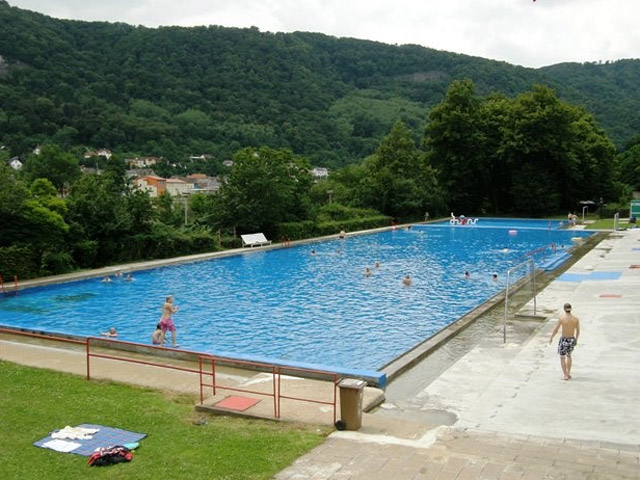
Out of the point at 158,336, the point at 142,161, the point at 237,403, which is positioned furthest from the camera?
the point at 142,161

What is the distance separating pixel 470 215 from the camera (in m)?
61.8

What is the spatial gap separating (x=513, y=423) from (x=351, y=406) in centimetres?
246

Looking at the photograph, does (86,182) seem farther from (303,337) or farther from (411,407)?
(411,407)

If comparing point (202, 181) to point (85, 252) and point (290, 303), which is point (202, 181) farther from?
point (290, 303)

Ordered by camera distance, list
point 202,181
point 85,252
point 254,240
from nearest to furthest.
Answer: point 85,252 → point 254,240 → point 202,181

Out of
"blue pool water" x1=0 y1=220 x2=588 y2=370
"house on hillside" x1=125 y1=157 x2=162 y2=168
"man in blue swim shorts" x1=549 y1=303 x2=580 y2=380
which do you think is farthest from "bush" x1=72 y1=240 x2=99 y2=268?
"house on hillside" x1=125 y1=157 x2=162 y2=168

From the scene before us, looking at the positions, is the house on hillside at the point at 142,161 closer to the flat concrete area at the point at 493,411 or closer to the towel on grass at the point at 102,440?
Result: the flat concrete area at the point at 493,411

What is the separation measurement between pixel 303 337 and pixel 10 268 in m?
13.7

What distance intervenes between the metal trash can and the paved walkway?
164 millimetres

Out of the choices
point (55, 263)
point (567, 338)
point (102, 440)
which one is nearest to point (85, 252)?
point (55, 263)

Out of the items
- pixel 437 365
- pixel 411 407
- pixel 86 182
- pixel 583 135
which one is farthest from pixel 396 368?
pixel 583 135

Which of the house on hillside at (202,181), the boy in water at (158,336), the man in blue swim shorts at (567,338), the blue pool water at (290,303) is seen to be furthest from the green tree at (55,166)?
the man in blue swim shorts at (567,338)

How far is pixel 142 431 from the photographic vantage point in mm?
8586

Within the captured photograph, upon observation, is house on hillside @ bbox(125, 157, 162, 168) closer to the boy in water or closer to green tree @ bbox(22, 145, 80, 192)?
green tree @ bbox(22, 145, 80, 192)
